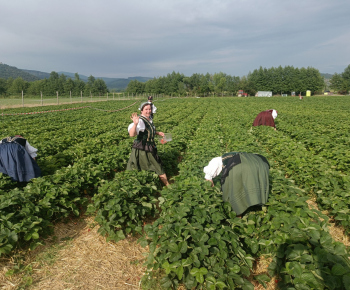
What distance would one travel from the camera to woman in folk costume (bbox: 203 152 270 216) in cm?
315

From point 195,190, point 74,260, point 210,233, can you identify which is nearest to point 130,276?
point 74,260

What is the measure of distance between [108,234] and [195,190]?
1.64m

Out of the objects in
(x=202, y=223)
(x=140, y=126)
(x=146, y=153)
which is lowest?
(x=202, y=223)

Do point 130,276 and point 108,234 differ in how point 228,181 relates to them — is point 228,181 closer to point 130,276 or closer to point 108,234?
point 130,276

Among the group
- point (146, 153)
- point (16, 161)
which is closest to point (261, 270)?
point (146, 153)

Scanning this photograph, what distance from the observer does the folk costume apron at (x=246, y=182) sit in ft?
10.3

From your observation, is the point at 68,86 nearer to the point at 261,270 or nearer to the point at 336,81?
the point at 261,270

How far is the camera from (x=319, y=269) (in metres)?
2.18

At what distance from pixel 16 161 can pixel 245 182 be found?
4606 mm

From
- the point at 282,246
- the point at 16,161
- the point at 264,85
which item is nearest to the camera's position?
the point at 282,246

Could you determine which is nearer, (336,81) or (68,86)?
(68,86)

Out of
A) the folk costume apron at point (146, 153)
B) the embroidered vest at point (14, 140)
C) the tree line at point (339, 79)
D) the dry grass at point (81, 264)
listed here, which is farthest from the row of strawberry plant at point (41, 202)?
the tree line at point (339, 79)

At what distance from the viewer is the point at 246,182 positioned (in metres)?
3.16

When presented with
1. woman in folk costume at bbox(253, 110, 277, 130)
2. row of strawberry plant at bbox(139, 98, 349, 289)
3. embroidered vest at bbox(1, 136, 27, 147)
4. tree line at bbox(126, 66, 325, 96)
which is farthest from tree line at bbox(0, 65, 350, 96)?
row of strawberry plant at bbox(139, 98, 349, 289)
